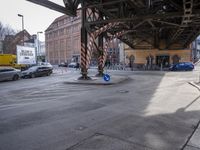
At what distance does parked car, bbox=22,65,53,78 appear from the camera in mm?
26045

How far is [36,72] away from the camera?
2678 centimetres

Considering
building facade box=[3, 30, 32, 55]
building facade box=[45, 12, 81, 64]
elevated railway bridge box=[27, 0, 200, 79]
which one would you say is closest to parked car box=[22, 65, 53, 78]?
elevated railway bridge box=[27, 0, 200, 79]

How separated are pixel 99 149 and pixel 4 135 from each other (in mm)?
2466

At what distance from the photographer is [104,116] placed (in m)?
7.15

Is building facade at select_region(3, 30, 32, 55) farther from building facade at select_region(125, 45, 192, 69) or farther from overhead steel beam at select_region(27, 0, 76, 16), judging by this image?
overhead steel beam at select_region(27, 0, 76, 16)

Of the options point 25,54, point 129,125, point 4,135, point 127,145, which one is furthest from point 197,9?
point 25,54

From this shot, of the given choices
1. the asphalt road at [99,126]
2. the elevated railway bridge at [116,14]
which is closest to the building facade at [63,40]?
the elevated railway bridge at [116,14]

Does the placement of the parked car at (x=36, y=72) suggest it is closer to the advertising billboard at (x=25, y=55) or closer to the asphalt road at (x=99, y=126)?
the advertising billboard at (x=25, y=55)

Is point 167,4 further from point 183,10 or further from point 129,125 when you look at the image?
point 129,125

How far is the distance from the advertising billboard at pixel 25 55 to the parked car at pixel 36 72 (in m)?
5.17

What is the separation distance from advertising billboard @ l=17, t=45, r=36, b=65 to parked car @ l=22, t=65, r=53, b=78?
5.17 metres

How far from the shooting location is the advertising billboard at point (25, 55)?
102 ft

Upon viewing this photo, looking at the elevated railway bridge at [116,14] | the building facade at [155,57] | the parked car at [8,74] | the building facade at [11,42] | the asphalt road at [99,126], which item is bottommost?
the asphalt road at [99,126]

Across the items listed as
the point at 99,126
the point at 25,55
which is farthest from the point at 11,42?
the point at 99,126
